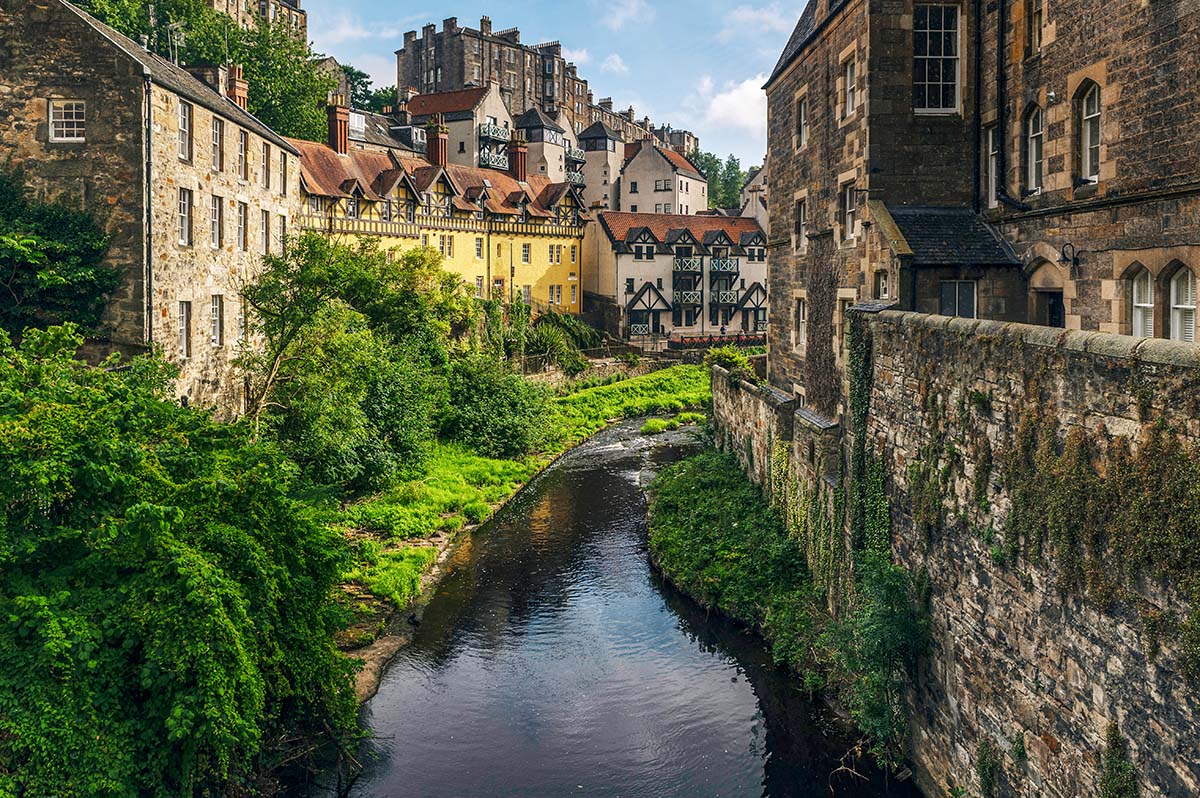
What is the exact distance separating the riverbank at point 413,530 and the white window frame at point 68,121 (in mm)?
10022

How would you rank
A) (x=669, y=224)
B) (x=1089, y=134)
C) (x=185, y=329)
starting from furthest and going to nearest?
(x=669, y=224), (x=185, y=329), (x=1089, y=134)

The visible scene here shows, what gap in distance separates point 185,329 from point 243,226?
5.51m

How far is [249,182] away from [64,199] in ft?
24.0

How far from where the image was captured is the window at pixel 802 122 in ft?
81.4

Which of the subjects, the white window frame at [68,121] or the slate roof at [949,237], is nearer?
the slate roof at [949,237]

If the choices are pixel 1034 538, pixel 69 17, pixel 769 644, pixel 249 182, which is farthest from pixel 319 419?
pixel 1034 538

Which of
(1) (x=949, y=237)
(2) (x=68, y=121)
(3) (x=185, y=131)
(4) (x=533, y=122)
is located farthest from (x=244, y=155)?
(4) (x=533, y=122)

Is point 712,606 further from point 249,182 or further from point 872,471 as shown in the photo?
point 249,182

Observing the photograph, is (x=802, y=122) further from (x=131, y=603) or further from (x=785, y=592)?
(x=131, y=603)

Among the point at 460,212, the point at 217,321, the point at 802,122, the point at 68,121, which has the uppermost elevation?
the point at 460,212

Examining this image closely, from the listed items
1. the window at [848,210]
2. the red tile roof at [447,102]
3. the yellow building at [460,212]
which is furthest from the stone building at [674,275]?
the window at [848,210]

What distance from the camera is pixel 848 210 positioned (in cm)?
2139

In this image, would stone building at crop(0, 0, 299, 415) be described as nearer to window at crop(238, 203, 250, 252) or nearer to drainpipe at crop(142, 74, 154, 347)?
drainpipe at crop(142, 74, 154, 347)

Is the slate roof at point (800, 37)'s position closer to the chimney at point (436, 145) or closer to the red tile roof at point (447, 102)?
the chimney at point (436, 145)
